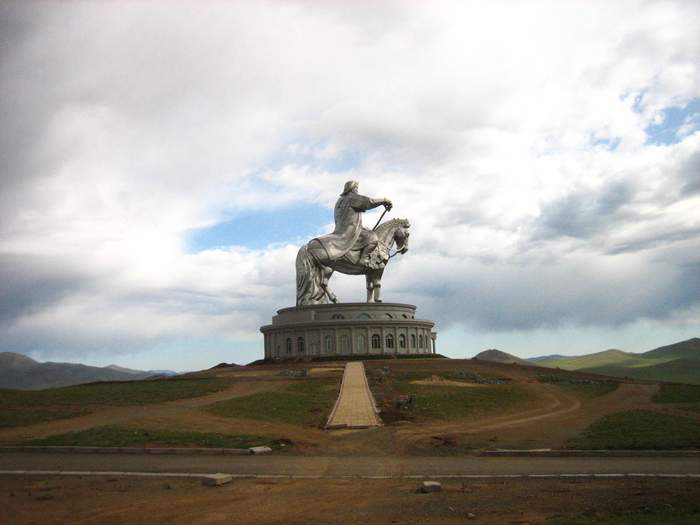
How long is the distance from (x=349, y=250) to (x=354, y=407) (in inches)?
1442

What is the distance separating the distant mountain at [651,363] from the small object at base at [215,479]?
5963 cm

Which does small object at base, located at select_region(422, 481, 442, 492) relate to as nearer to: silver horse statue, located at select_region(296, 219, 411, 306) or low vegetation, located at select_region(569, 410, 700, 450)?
low vegetation, located at select_region(569, 410, 700, 450)

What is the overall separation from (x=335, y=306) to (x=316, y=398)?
29.5 metres

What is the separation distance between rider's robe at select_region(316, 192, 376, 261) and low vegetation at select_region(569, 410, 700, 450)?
39841mm

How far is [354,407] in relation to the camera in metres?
27.5

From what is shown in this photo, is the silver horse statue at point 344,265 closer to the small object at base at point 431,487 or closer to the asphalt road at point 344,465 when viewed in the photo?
the asphalt road at point 344,465

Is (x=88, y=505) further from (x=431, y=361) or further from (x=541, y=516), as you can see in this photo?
(x=431, y=361)

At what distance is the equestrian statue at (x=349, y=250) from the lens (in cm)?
6169

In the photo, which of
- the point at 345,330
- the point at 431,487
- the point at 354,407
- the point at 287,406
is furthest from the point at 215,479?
the point at 345,330

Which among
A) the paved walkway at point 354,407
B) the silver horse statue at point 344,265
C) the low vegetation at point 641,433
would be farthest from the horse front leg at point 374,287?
the low vegetation at point 641,433

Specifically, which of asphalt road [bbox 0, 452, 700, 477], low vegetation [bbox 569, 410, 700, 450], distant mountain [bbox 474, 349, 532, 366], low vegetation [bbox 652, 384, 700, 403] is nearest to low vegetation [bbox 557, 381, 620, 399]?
low vegetation [bbox 652, 384, 700, 403]

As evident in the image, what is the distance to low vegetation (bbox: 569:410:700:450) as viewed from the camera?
1753 centimetres

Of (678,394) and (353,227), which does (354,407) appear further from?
(353,227)

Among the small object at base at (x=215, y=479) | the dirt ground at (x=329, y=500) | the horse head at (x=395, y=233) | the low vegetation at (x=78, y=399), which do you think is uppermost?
the horse head at (x=395, y=233)
